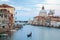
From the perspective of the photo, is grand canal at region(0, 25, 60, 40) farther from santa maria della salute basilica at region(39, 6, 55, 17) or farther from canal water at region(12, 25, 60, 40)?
santa maria della salute basilica at region(39, 6, 55, 17)

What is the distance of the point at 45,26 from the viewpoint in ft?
13.8

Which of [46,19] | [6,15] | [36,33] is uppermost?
[6,15]

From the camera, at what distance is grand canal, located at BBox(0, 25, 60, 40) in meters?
4.07

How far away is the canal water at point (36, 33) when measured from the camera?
407 centimetres

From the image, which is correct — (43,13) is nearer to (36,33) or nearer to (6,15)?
(36,33)

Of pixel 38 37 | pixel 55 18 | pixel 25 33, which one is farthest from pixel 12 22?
pixel 55 18

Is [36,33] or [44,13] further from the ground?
[44,13]

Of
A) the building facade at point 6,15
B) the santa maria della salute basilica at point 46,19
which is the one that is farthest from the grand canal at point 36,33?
the building facade at point 6,15

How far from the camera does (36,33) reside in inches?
162

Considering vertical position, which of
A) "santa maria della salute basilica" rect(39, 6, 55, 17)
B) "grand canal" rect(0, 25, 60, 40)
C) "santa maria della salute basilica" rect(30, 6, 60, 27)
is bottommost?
"grand canal" rect(0, 25, 60, 40)

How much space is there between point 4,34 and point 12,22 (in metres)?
0.33

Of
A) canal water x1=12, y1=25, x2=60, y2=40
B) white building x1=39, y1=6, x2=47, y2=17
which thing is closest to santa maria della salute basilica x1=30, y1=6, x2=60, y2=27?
white building x1=39, y1=6, x2=47, y2=17

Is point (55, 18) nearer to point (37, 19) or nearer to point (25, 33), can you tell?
point (37, 19)


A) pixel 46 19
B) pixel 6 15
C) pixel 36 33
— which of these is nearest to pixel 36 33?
pixel 36 33
